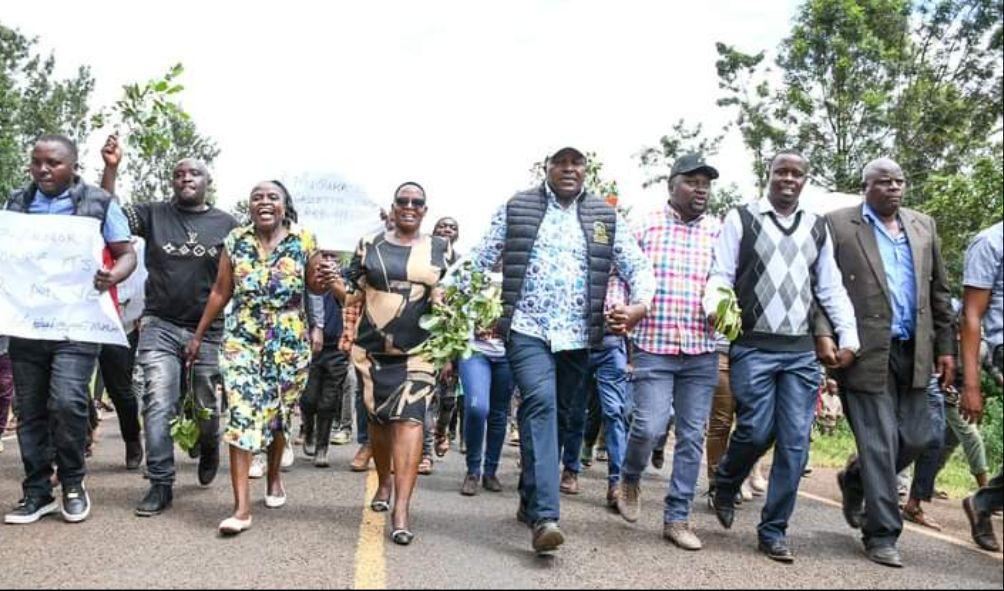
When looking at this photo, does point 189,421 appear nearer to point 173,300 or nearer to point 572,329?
point 173,300

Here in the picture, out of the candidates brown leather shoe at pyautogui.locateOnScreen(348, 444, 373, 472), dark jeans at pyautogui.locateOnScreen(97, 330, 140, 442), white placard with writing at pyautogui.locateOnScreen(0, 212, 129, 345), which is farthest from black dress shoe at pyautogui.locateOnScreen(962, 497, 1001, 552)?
dark jeans at pyautogui.locateOnScreen(97, 330, 140, 442)

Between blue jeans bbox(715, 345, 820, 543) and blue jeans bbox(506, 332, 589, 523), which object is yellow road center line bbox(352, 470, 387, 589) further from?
blue jeans bbox(715, 345, 820, 543)

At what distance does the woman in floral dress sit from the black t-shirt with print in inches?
13.4

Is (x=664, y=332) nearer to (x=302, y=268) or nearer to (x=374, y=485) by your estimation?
(x=302, y=268)

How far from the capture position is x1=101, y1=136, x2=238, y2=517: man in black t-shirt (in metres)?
5.79

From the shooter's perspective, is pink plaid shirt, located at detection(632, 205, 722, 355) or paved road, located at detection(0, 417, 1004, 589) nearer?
paved road, located at detection(0, 417, 1004, 589)

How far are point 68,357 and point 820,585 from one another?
433 cm

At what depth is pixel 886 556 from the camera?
194 inches

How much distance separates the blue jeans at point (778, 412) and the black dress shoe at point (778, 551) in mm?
28

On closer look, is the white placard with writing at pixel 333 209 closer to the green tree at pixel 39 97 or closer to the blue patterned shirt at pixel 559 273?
the blue patterned shirt at pixel 559 273

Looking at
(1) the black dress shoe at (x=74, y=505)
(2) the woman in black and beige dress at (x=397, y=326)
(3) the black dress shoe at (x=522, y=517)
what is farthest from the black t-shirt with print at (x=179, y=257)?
(3) the black dress shoe at (x=522, y=517)

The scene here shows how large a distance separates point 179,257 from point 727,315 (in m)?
3.51

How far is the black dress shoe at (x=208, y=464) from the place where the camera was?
6504 millimetres

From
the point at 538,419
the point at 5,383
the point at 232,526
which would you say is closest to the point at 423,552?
the point at 538,419
